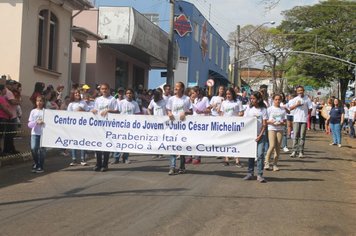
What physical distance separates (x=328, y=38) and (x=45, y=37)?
41718mm

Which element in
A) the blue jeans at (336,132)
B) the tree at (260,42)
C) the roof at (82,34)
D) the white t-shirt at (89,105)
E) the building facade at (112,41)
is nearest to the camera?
the white t-shirt at (89,105)

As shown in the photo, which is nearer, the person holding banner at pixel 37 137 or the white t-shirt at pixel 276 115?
the person holding banner at pixel 37 137

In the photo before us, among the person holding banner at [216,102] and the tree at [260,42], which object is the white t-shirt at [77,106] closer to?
the person holding banner at [216,102]

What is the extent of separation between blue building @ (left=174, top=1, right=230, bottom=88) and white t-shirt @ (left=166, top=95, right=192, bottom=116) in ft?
85.6

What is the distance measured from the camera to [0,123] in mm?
11852

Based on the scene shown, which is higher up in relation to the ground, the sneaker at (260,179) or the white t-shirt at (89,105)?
the white t-shirt at (89,105)

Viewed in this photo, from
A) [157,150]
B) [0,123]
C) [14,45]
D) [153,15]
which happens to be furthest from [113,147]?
[153,15]

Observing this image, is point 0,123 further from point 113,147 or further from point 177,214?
point 177,214

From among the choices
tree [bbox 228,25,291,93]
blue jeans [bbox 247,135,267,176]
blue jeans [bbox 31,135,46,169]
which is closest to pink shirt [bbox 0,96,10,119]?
blue jeans [bbox 31,135,46,169]

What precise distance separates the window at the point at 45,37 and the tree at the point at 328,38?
39.2 metres

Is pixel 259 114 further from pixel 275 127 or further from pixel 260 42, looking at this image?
pixel 260 42

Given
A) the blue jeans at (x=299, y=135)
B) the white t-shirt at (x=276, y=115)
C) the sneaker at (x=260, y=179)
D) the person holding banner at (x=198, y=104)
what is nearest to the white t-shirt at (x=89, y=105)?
the person holding banner at (x=198, y=104)

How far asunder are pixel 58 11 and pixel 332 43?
40.2 m

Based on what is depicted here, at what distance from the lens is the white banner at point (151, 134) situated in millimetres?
10516
